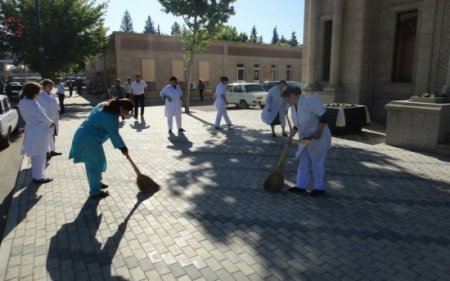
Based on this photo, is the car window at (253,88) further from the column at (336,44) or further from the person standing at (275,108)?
the person standing at (275,108)

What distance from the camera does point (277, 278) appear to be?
3.44 metres

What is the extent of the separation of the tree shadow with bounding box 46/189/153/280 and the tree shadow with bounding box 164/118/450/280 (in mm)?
1180

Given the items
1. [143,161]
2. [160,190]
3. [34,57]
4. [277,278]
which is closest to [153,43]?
[34,57]

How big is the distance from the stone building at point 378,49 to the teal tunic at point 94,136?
10.7 m

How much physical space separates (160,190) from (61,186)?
1.75 meters

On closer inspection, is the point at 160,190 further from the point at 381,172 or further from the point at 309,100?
the point at 381,172

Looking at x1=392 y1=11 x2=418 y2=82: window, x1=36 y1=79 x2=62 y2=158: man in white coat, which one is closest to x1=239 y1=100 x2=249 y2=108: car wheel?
x1=392 y1=11 x2=418 y2=82: window

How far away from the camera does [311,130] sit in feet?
17.8

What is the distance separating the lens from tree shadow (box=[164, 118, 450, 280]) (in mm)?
3717

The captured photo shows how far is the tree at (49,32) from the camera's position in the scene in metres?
22.5

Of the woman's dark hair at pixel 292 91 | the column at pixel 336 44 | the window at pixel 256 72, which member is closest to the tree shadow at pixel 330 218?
the woman's dark hair at pixel 292 91

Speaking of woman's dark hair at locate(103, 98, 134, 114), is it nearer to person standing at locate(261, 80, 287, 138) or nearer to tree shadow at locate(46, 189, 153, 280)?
tree shadow at locate(46, 189, 153, 280)

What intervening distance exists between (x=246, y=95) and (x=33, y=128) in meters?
15.3

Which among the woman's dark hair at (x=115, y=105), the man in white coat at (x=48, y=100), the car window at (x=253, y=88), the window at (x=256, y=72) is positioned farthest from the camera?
the window at (x=256, y=72)
